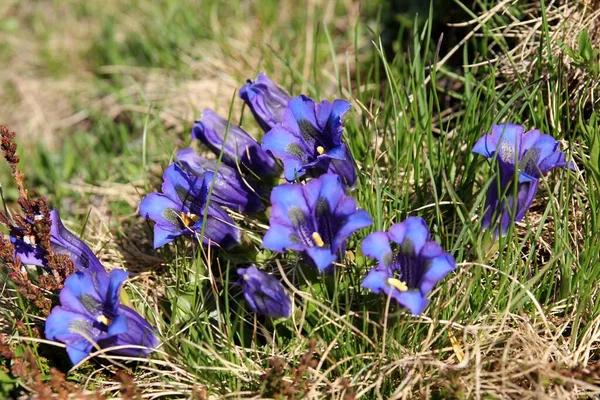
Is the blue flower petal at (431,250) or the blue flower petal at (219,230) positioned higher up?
the blue flower petal at (431,250)

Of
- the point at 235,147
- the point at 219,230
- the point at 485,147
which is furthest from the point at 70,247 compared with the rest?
the point at 485,147

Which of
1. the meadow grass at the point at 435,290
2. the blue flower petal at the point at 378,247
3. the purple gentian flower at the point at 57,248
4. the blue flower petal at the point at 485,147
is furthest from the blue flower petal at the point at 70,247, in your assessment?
the blue flower petal at the point at 485,147

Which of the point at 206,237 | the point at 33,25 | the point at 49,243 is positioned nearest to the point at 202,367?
the point at 206,237

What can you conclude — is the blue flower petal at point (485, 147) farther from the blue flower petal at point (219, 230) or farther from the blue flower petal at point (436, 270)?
the blue flower petal at point (219, 230)

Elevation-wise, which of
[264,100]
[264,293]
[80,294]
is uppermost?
[264,100]

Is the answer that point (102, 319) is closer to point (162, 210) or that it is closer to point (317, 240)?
point (162, 210)

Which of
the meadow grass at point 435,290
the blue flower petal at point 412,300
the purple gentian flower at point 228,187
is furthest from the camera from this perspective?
the purple gentian flower at point 228,187
